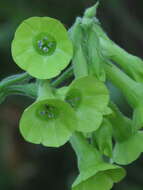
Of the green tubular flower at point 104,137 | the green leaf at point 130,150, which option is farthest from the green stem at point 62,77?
the green leaf at point 130,150

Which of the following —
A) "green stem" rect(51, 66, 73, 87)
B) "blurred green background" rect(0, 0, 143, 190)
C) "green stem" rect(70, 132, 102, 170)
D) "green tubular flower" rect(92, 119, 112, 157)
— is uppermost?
"green stem" rect(51, 66, 73, 87)

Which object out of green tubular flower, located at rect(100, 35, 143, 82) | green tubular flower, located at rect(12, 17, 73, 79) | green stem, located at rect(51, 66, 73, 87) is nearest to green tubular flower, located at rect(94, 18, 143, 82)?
green tubular flower, located at rect(100, 35, 143, 82)

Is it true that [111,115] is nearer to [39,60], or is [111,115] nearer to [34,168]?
[39,60]

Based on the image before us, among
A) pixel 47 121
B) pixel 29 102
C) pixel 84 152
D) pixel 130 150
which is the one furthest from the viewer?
pixel 29 102

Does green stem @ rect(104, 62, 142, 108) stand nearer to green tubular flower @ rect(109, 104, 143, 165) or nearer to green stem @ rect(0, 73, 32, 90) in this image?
green tubular flower @ rect(109, 104, 143, 165)

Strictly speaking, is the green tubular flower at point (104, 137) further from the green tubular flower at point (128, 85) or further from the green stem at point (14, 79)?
the green stem at point (14, 79)

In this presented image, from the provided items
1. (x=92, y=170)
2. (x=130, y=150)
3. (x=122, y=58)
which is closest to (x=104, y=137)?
(x=92, y=170)

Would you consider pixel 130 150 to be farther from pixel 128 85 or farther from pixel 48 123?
pixel 48 123
